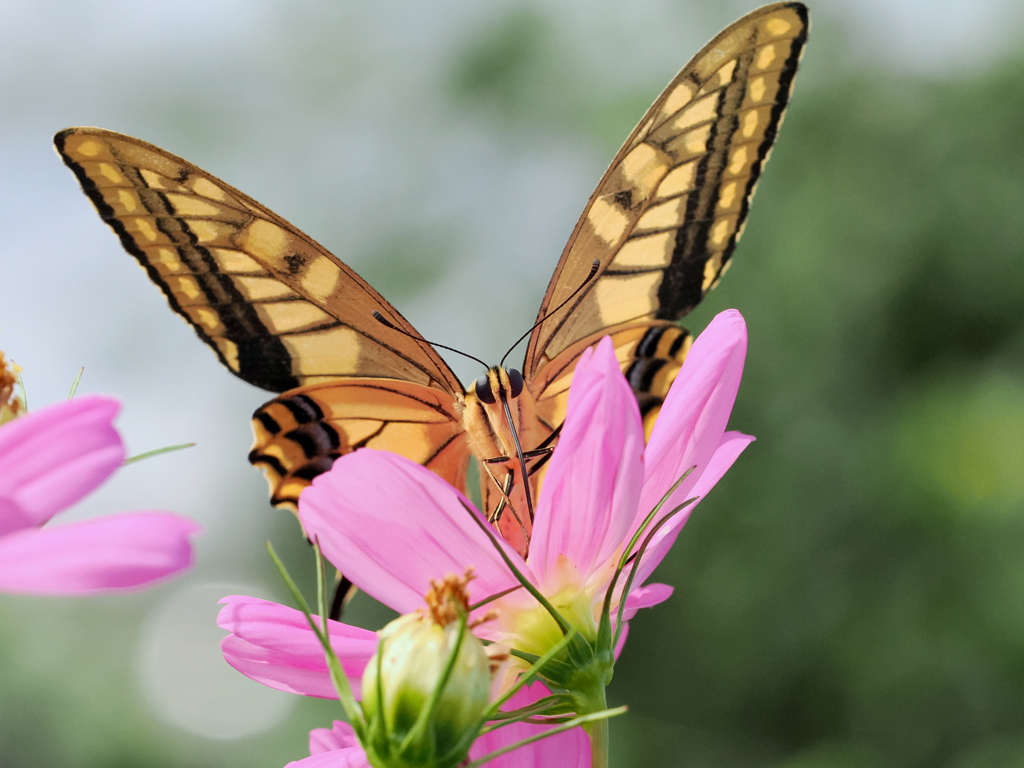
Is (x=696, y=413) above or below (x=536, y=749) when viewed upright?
above

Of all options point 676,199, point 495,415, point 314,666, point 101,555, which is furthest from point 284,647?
point 676,199

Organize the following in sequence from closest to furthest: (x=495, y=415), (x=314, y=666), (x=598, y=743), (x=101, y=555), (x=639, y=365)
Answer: (x=101, y=555) < (x=598, y=743) < (x=314, y=666) < (x=495, y=415) < (x=639, y=365)

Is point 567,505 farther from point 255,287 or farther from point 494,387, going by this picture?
point 255,287

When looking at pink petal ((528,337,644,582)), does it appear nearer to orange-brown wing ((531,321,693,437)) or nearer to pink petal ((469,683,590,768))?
pink petal ((469,683,590,768))

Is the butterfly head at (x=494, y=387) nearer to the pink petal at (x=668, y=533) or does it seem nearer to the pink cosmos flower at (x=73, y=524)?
the pink petal at (x=668, y=533)

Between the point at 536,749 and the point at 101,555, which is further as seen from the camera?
the point at 536,749

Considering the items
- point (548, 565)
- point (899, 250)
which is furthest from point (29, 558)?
point (899, 250)

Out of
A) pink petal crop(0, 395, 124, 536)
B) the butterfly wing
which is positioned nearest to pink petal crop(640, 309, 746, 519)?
pink petal crop(0, 395, 124, 536)
